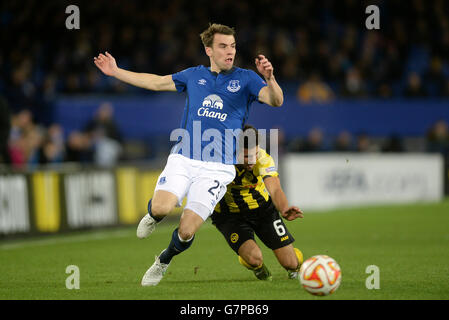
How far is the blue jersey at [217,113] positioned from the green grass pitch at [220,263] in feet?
4.46

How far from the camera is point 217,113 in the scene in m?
7.78

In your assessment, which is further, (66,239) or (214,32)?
(66,239)

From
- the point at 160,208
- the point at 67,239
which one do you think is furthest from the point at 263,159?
the point at 67,239

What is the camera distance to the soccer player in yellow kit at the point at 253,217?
8.63m

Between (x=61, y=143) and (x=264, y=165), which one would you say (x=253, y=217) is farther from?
(x=61, y=143)

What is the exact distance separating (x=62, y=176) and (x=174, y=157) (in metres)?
6.87

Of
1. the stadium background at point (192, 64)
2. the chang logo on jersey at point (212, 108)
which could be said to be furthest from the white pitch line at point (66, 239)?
the chang logo on jersey at point (212, 108)

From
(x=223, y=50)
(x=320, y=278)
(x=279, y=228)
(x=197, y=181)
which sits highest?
(x=223, y=50)

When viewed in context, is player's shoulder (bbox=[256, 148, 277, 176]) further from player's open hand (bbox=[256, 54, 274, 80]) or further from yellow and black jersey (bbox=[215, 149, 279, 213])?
player's open hand (bbox=[256, 54, 274, 80])

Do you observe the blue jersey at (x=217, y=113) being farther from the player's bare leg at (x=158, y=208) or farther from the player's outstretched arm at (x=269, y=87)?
the player's bare leg at (x=158, y=208)

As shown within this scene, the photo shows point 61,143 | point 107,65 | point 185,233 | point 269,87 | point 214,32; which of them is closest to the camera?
point 269,87

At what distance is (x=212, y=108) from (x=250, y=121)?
13640mm
